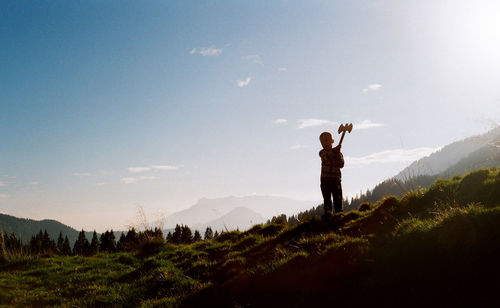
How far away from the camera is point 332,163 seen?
10.5 meters

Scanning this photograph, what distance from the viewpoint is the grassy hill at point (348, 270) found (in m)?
3.83

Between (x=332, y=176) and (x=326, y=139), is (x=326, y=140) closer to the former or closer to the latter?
(x=326, y=139)

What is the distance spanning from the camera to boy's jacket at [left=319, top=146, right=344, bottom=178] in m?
10.5

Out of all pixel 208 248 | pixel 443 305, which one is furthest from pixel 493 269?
pixel 208 248

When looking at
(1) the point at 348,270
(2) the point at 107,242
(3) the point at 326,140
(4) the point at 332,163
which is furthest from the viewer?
(2) the point at 107,242

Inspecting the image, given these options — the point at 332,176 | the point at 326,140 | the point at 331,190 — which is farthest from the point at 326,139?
the point at 331,190

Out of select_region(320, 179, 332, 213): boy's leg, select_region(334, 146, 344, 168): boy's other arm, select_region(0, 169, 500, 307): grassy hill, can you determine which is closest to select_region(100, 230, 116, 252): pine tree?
select_region(0, 169, 500, 307): grassy hill

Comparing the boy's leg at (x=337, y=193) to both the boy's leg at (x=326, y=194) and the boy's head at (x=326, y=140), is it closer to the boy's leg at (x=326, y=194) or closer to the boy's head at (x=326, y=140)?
the boy's leg at (x=326, y=194)

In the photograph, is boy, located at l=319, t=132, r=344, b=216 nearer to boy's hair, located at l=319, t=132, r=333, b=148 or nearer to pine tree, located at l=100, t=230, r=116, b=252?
boy's hair, located at l=319, t=132, r=333, b=148

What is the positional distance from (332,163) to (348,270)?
237 inches

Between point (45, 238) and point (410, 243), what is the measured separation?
410ft

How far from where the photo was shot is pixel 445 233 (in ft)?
14.9

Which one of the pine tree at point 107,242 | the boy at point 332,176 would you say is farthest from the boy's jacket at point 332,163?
the pine tree at point 107,242

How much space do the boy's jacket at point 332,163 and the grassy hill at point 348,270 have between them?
1.56 m
